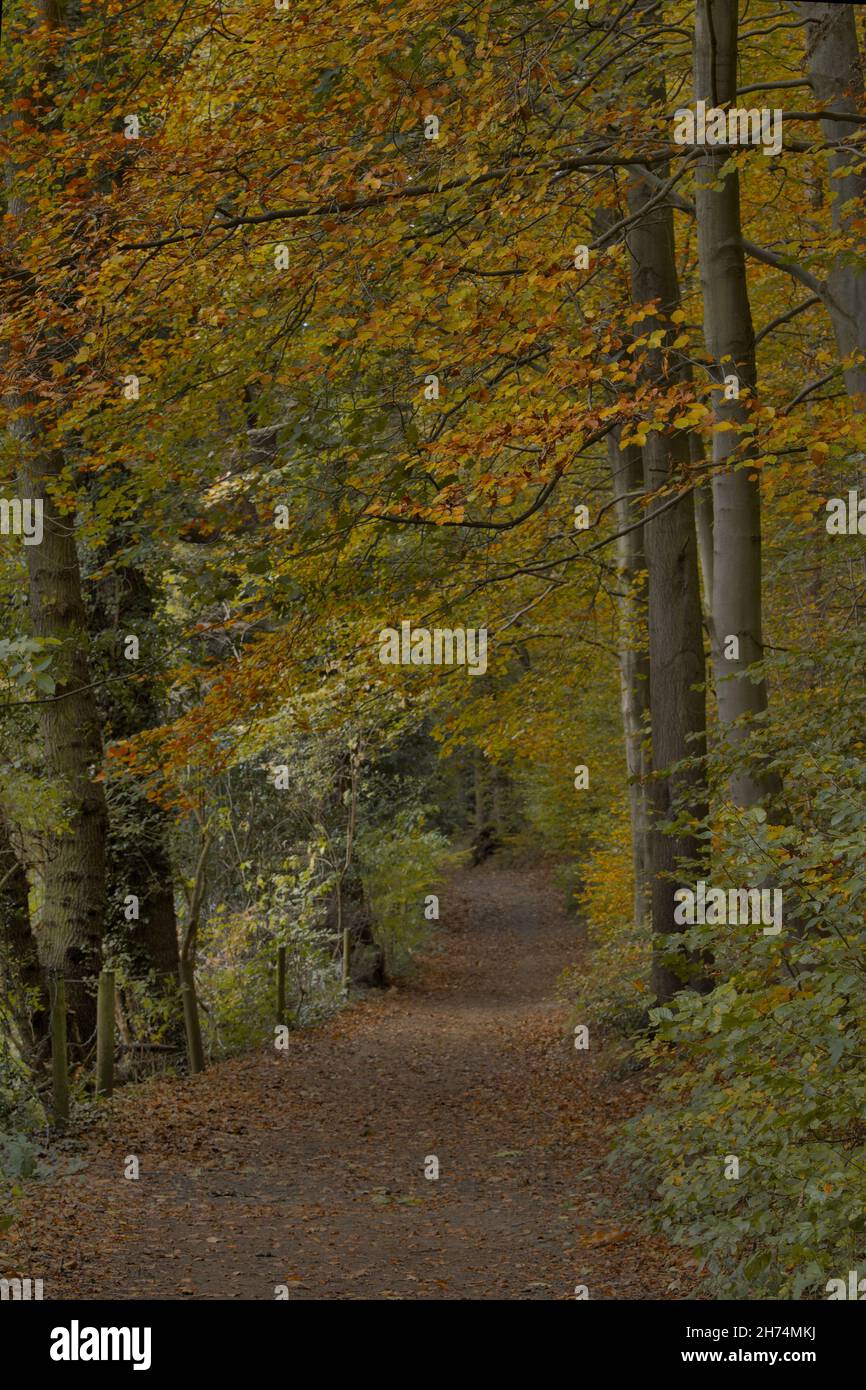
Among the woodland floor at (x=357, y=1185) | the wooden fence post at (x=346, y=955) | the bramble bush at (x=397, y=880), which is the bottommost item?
the woodland floor at (x=357, y=1185)

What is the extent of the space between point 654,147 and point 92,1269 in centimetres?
750

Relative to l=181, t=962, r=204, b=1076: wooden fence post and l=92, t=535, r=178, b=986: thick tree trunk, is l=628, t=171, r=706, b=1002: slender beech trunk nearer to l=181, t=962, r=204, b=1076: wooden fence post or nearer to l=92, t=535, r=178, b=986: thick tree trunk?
l=181, t=962, r=204, b=1076: wooden fence post

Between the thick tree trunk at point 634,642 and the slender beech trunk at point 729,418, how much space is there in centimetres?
477

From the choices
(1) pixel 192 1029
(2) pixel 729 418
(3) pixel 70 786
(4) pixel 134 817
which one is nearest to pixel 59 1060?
(3) pixel 70 786

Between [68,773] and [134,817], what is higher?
[68,773]

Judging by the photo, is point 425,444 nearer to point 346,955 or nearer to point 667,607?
point 667,607

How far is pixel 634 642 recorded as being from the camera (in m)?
15.6

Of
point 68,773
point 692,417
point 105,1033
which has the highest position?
point 692,417

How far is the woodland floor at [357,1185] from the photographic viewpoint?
7.04m

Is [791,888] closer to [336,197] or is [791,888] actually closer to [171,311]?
[336,197]

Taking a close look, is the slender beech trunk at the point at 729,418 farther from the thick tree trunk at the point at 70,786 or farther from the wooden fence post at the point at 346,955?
the wooden fence post at the point at 346,955

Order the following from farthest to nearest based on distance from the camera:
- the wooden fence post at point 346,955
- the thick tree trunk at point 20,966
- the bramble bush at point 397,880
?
1. the bramble bush at point 397,880
2. the wooden fence post at point 346,955
3. the thick tree trunk at point 20,966

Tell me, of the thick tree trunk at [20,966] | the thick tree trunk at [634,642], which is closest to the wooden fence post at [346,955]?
the thick tree trunk at [634,642]

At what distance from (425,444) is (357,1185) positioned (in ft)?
17.0
